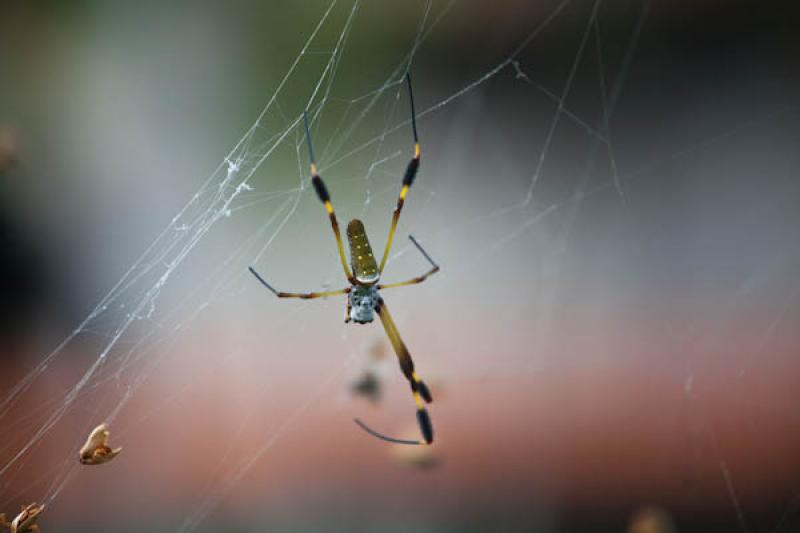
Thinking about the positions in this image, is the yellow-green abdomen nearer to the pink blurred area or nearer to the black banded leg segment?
the black banded leg segment

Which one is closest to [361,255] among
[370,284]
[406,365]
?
[370,284]

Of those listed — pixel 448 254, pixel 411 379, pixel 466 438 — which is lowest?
pixel 411 379

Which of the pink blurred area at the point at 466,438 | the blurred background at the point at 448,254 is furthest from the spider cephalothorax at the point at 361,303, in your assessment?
the pink blurred area at the point at 466,438

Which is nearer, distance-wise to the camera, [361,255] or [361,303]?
[361,255]

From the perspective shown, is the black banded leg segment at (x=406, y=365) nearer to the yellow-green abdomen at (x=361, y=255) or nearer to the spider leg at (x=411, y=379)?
the spider leg at (x=411, y=379)

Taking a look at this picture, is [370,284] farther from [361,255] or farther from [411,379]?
[411,379]

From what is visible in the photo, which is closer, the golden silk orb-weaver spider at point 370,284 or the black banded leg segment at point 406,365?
the golden silk orb-weaver spider at point 370,284

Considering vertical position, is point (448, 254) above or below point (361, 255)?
above
